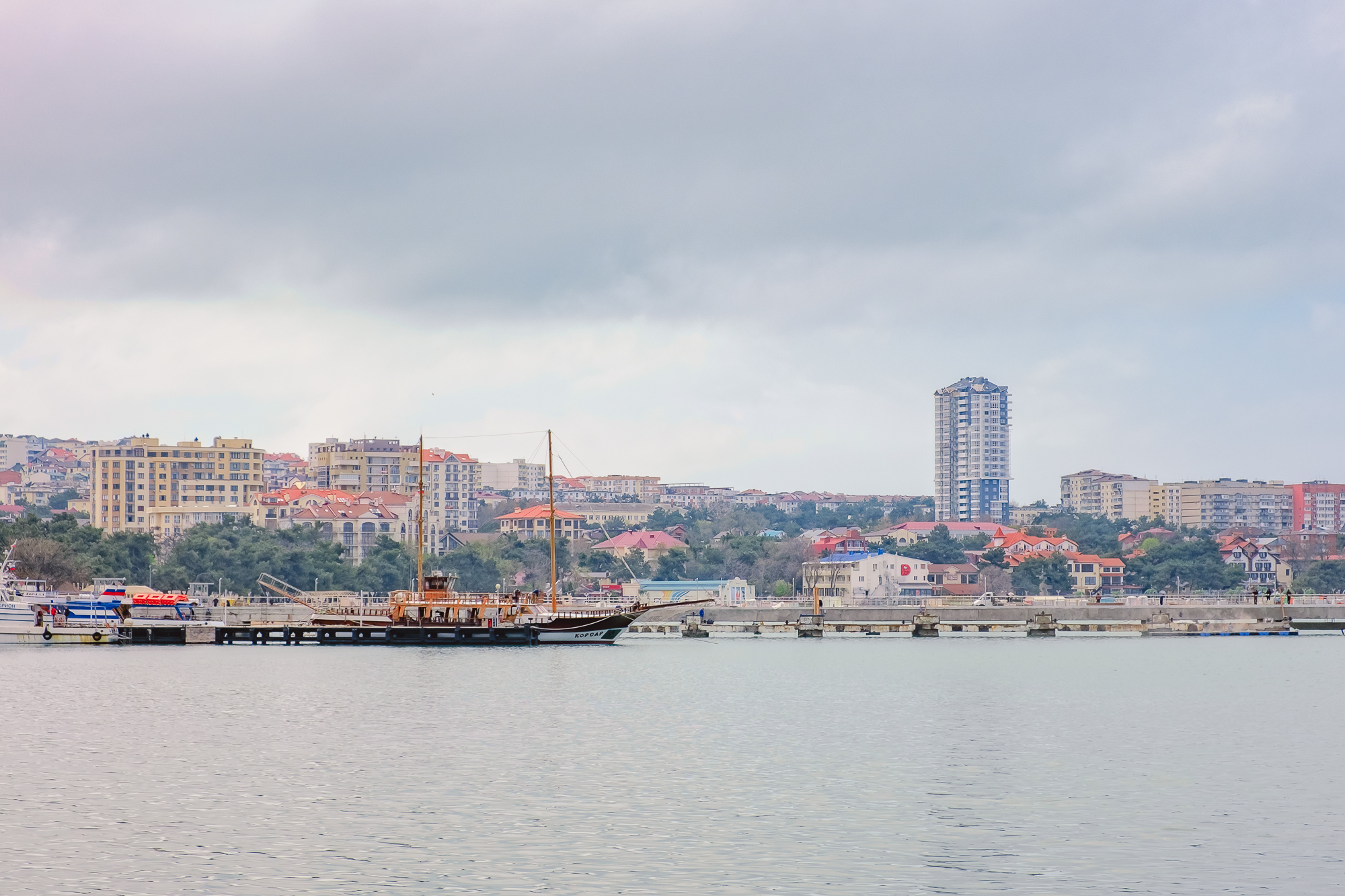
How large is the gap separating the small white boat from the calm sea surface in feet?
104

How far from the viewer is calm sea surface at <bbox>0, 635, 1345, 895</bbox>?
24312 mm

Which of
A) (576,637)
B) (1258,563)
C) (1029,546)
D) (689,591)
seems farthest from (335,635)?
(1258,563)

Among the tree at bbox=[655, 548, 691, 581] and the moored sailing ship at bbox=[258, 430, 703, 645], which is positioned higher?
the tree at bbox=[655, 548, 691, 581]

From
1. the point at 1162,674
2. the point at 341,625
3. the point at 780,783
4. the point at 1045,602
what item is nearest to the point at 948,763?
the point at 780,783

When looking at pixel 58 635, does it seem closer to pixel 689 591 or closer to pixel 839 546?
pixel 689 591

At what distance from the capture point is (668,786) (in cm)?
3341

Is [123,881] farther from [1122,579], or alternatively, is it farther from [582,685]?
[1122,579]

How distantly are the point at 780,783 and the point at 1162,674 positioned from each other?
41.3 meters

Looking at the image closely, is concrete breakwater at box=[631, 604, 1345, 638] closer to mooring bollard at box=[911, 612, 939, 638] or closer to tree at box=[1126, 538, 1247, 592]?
mooring bollard at box=[911, 612, 939, 638]

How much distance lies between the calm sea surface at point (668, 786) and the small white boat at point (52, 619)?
104ft

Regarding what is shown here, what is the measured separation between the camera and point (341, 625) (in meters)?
96.3

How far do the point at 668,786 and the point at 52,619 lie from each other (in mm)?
73897

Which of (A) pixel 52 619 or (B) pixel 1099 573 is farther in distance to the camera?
(B) pixel 1099 573

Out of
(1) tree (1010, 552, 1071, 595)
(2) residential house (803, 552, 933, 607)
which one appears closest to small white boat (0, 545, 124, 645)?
(2) residential house (803, 552, 933, 607)
